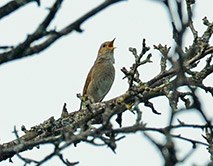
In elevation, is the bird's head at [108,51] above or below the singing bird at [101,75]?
above

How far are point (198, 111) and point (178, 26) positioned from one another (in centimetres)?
48

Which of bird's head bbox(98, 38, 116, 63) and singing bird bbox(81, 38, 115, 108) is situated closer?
singing bird bbox(81, 38, 115, 108)

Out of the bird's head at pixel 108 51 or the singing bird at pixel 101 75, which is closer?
the singing bird at pixel 101 75

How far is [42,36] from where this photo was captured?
315 centimetres

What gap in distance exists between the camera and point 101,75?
11.2m

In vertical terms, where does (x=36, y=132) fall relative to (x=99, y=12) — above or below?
above

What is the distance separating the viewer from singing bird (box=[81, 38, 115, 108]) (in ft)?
35.5

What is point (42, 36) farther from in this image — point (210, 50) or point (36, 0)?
point (210, 50)

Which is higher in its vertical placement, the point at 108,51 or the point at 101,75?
the point at 108,51

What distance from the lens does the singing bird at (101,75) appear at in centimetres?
1083

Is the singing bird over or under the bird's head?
under

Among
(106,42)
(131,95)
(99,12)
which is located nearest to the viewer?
(99,12)

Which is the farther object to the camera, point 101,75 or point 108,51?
point 108,51

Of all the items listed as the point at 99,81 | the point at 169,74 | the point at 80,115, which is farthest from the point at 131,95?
the point at 99,81
